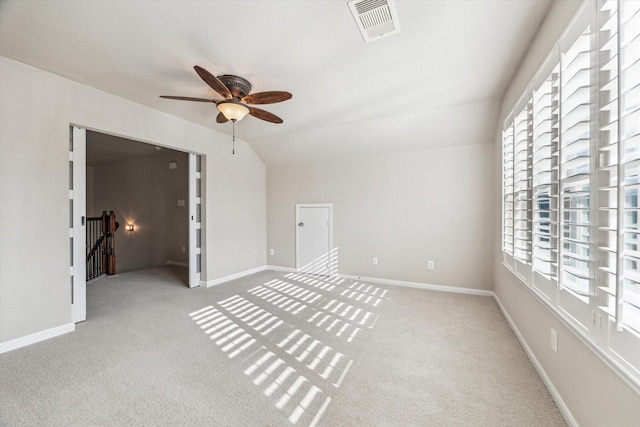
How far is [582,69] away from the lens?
1.27m

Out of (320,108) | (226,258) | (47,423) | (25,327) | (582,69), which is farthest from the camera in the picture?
(226,258)

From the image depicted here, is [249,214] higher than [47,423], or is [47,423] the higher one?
[249,214]

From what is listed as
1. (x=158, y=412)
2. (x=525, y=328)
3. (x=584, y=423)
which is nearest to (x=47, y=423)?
(x=158, y=412)

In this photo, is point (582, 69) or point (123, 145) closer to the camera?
point (582, 69)

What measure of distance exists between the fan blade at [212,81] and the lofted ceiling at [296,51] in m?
0.24

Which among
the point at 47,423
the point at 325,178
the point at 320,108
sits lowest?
the point at 47,423

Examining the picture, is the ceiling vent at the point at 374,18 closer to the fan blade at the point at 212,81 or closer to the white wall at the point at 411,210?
the fan blade at the point at 212,81

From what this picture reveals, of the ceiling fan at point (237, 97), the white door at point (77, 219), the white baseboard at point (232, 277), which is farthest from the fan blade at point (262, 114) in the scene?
the white baseboard at point (232, 277)

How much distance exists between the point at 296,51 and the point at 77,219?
2996mm

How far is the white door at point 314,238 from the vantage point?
4.90 m

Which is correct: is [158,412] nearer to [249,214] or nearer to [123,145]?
[249,214]

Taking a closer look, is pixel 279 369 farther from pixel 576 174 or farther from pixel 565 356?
pixel 576 174

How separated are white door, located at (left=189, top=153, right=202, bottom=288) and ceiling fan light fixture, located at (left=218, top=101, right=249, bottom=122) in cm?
185

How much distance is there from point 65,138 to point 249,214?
9.28 ft
